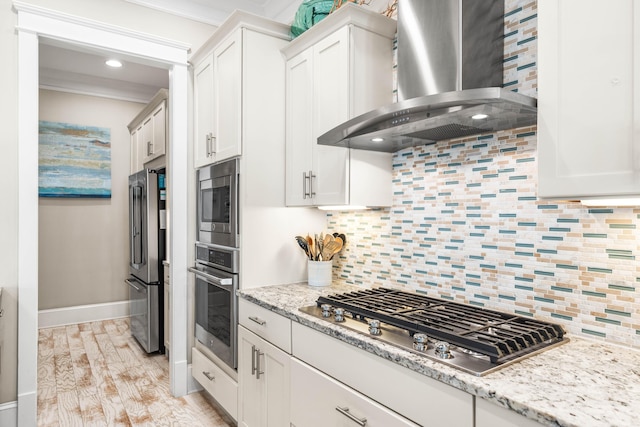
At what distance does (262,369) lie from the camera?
6.59 ft

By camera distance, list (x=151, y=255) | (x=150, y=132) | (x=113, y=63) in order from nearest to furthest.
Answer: (x=151, y=255), (x=150, y=132), (x=113, y=63)

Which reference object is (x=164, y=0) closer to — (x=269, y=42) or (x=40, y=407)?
(x=269, y=42)

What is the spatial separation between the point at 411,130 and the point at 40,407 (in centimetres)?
305

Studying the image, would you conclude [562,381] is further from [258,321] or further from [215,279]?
[215,279]

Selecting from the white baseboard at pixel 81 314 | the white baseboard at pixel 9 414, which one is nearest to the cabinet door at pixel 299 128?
the white baseboard at pixel 9 414

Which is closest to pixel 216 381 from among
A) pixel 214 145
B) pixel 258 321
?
pixel 258 321

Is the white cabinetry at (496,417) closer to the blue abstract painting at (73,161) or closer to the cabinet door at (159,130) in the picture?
the cabinet door at (159,130)

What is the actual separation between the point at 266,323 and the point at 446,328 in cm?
97

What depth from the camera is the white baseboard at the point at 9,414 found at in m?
2.33

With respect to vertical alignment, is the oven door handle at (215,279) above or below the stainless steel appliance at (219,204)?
below

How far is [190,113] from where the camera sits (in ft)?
9.73

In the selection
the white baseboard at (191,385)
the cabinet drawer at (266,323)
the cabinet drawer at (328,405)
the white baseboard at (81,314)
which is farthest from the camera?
the white baseboard at (81,314)

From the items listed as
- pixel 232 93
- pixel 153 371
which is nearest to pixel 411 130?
pixel 232 93

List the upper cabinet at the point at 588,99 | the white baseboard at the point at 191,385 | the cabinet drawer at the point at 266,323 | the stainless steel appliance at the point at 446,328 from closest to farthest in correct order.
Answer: the upper cabinet at the point at 588,99 < the stainless steel appliance at the point at 446,328 < the cabinet drawer at the point at 266,323 < the white baseboard at the point at 191,385
